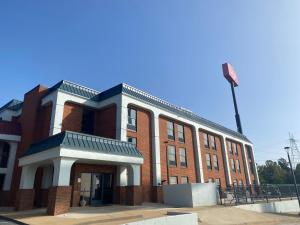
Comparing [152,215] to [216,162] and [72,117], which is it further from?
[216,162]

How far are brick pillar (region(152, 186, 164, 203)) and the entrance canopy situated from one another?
5495 mm

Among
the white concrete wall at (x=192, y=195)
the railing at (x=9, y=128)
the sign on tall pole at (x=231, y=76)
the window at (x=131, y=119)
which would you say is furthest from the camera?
the sign on tall pole at (x=231, y=76)

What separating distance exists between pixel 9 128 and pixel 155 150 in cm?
1557

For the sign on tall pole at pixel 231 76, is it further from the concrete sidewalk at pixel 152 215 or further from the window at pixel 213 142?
the concrete sidewalk at pixel 152 215

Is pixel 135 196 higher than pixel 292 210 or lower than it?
higher

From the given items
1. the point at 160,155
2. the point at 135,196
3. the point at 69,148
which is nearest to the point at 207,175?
the point at 160,155

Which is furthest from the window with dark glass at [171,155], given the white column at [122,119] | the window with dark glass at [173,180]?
the white column at [122,119]

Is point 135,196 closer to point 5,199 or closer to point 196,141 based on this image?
point 5,199

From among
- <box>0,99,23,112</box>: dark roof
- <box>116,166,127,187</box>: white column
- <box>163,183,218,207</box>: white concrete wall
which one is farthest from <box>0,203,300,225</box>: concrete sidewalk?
<box>0,99,23,112</box>: dark roof

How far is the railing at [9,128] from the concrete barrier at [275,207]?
23462 mm

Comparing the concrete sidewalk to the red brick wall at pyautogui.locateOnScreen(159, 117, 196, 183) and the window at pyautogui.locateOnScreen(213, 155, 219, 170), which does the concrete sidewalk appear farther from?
the window at pyautogui.locateOnScreen(213, 155, 219, 170)

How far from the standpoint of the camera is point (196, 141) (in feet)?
113

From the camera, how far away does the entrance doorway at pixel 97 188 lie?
21578 mm

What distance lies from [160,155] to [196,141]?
8.18 meters
